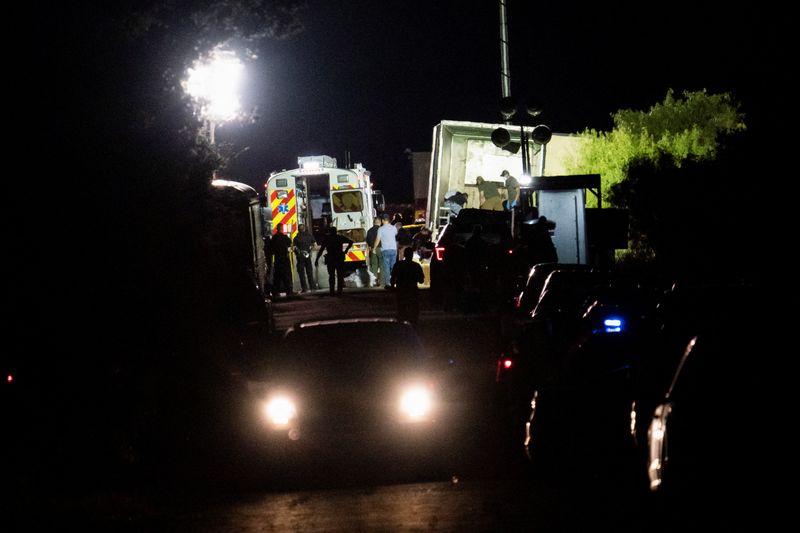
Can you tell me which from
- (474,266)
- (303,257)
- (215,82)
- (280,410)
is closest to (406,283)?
(474,266)

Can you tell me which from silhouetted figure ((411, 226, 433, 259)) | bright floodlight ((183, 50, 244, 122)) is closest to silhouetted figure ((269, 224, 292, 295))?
silhouetted figure ((411, 226, 433, 259))

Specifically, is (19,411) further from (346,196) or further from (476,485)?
(346,196)

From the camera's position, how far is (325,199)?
3606cm

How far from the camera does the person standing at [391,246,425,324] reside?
20594mm

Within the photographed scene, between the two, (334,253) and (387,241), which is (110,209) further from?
(387,241)

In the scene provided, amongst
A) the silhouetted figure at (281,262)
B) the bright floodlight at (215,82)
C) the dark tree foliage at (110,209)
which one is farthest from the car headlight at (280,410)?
the silhouetted figure at (281,262)

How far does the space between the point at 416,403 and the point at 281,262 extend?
65.7 ft

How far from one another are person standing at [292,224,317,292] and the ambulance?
5.30 feet

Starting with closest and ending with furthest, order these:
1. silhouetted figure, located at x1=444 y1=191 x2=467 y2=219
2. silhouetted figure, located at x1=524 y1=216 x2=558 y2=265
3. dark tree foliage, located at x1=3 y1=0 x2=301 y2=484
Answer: dark tree foliage, located at x1=3 y1=0 x2=301 y2=484
silhouetted figure, located at x1=524 y1=216 x2=558 y2=265
silhouetted figure, located at x1=444 y1=191 x2=467 y2=219

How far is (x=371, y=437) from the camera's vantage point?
34.5 feet

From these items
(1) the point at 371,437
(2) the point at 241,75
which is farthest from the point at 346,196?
(1) the point at 371,437

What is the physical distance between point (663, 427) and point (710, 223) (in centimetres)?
1866

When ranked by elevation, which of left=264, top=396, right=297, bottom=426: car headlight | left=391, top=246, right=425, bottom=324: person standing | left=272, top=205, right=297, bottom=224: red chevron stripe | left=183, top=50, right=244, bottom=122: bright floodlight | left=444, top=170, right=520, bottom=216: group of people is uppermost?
left=183, top=50, right=244, bottom=122: bright floodlight

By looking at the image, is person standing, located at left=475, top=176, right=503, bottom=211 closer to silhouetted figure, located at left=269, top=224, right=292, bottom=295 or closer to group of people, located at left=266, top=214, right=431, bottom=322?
group of people, located at left=266, top=214, right=431, bottom=322
